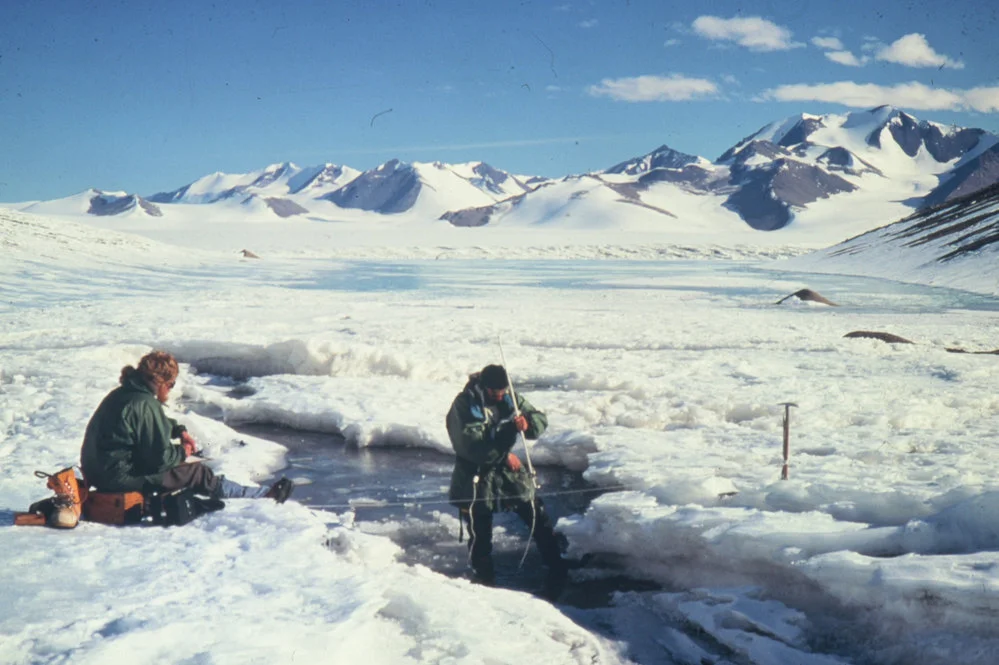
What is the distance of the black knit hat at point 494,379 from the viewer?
550 cm

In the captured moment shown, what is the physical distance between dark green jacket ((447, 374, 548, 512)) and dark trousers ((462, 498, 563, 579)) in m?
0.10

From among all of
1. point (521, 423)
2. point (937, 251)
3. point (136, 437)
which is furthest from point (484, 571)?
point (937, 251)

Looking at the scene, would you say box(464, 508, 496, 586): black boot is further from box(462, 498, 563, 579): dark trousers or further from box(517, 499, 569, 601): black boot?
box(517, 499, 569, 601): black boot

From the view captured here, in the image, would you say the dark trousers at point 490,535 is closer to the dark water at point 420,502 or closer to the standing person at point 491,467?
the standing person at point 491,467

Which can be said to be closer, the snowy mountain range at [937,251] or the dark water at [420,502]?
the dark water at [420,502]

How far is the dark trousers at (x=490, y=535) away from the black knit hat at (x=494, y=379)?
0.89 metres

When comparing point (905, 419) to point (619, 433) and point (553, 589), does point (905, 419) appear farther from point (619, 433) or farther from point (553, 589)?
point (553, 589)

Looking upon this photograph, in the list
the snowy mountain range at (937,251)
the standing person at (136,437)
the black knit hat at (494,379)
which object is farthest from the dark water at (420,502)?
the snowy mountain range at (937,251)

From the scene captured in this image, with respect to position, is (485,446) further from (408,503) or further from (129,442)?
(129,442)

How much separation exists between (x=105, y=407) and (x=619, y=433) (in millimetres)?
5505

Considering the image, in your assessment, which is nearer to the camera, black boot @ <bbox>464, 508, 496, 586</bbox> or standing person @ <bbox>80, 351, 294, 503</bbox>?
standing person @ <bbox>80, 351, 294, 503</bbox>

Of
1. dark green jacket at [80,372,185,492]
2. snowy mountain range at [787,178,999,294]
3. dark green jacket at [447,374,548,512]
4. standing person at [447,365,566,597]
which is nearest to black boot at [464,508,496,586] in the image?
standing person at [447,365,566,597]

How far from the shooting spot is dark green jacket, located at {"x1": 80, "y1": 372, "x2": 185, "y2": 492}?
5.17 meters

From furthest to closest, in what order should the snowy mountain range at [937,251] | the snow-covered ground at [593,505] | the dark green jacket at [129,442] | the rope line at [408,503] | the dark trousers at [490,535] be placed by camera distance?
the snowy mountain range at [937,251] → the rope line at [408,503] → the dark trousers at [490,535] → the dark green jacket at [129,442] → the snow-covered ground at [593,505]
